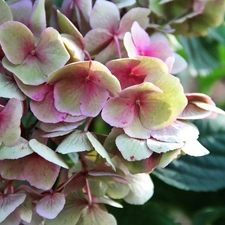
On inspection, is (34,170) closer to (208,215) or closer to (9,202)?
(9,202)

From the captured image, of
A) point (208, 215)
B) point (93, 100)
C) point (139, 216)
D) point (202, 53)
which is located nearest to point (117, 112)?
point (93, 100)

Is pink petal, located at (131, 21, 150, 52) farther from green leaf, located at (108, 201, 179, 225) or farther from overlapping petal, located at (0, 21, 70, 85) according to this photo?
green leaf, located at (108, 201, 179, 225)

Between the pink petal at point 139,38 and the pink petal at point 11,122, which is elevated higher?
the pink petal at point 139,38

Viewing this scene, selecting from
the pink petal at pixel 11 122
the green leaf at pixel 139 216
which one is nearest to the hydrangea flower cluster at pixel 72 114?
the pink petal at pixel 11 122

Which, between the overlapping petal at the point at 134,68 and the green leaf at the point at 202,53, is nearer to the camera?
the overlapping petal at the point at 134,68

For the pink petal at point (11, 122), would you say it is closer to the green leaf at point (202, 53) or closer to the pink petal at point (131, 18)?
the pink petal at point (131, 18)

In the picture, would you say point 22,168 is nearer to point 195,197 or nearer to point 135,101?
point 135,101

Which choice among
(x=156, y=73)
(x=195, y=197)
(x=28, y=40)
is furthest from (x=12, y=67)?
(x=195, y=197)

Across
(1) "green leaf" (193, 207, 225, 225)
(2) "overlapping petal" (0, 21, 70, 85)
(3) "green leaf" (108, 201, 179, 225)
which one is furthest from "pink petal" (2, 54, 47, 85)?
(1) "green leaf" (193, 207, 225, 225)
